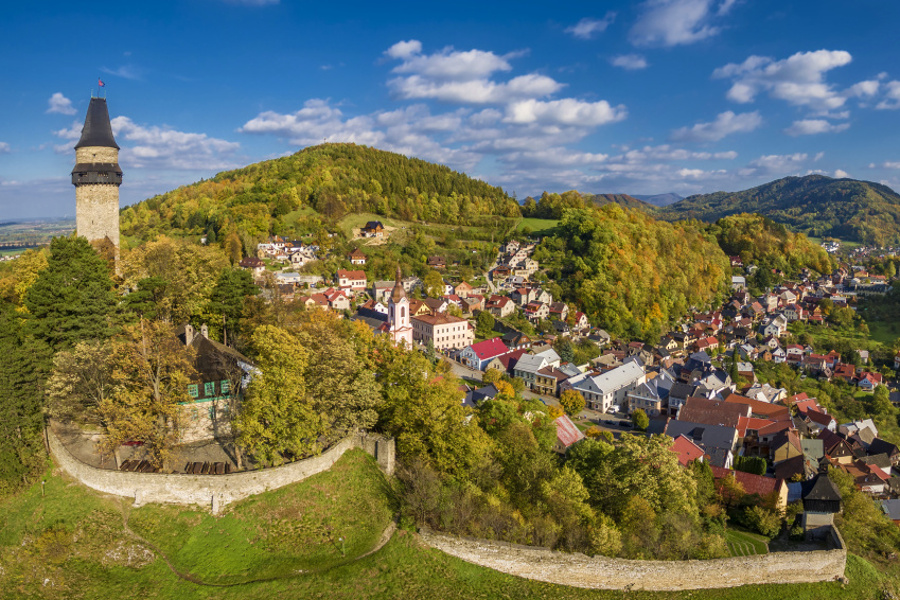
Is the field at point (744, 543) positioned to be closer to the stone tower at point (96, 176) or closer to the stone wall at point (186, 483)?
the stone wall at point (186, 483)

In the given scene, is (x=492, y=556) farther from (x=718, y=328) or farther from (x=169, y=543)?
(x=718, y=328)

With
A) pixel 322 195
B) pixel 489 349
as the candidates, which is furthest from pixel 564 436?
pixel 322 195

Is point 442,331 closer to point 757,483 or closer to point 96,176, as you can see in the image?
point 96,176

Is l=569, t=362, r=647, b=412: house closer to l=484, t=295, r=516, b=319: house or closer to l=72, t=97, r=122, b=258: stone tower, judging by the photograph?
l=484, t=295, r=516, b=319: house

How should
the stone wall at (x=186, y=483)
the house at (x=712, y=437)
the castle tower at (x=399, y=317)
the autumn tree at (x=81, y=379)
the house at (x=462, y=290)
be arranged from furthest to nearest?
the house at (x=462, y=290) < the castle tower at (x=399, y=317) < the house at (x=712, y=437) < the autumn tree at (x=81, y=379) < the stone wall at (x=186, y=483)

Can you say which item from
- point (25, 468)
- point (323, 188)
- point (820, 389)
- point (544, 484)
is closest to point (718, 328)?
point (820, 389)

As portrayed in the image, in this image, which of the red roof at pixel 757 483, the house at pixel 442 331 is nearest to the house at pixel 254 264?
the house at pixel 442 331
